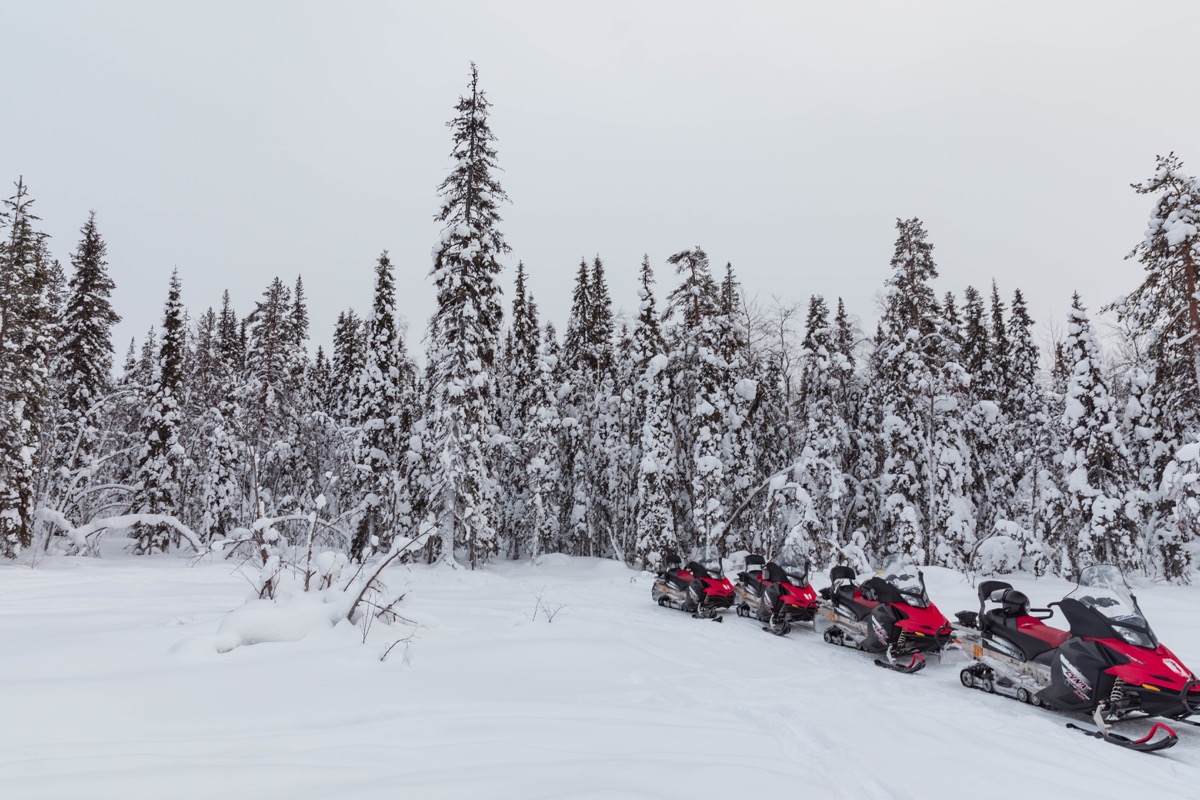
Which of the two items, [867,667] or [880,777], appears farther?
[867,667]

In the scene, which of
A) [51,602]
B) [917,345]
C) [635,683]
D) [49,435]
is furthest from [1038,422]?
A: [49,435]

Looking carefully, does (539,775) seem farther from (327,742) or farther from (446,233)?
(446,233)

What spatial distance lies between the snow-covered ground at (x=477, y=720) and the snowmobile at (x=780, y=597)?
2.53 meters

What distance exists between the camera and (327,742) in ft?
13.0

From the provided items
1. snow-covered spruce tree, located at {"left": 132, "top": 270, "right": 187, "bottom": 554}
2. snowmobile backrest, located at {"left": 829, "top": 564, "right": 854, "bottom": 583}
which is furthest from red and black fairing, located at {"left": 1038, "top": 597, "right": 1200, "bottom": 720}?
snow-covered spruce tree, located at {"left": 132, "top": 270, "right": 187, "bottom": 554}

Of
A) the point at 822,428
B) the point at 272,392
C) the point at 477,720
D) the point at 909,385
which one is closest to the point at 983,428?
the point at 909,385

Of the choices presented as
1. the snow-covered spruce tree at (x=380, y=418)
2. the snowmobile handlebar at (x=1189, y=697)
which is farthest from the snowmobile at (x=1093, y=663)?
the snow-covered spruce tree at (x=380, y=418)

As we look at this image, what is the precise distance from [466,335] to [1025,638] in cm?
1740

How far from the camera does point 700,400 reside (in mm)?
21750

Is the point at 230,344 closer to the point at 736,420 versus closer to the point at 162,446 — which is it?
the point at 162,446

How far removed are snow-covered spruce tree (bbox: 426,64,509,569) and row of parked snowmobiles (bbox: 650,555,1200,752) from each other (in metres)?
11.5

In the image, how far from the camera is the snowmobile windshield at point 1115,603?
251 inches

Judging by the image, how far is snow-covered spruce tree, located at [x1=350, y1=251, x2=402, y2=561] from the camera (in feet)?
79.8

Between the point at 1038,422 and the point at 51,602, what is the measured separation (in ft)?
109
